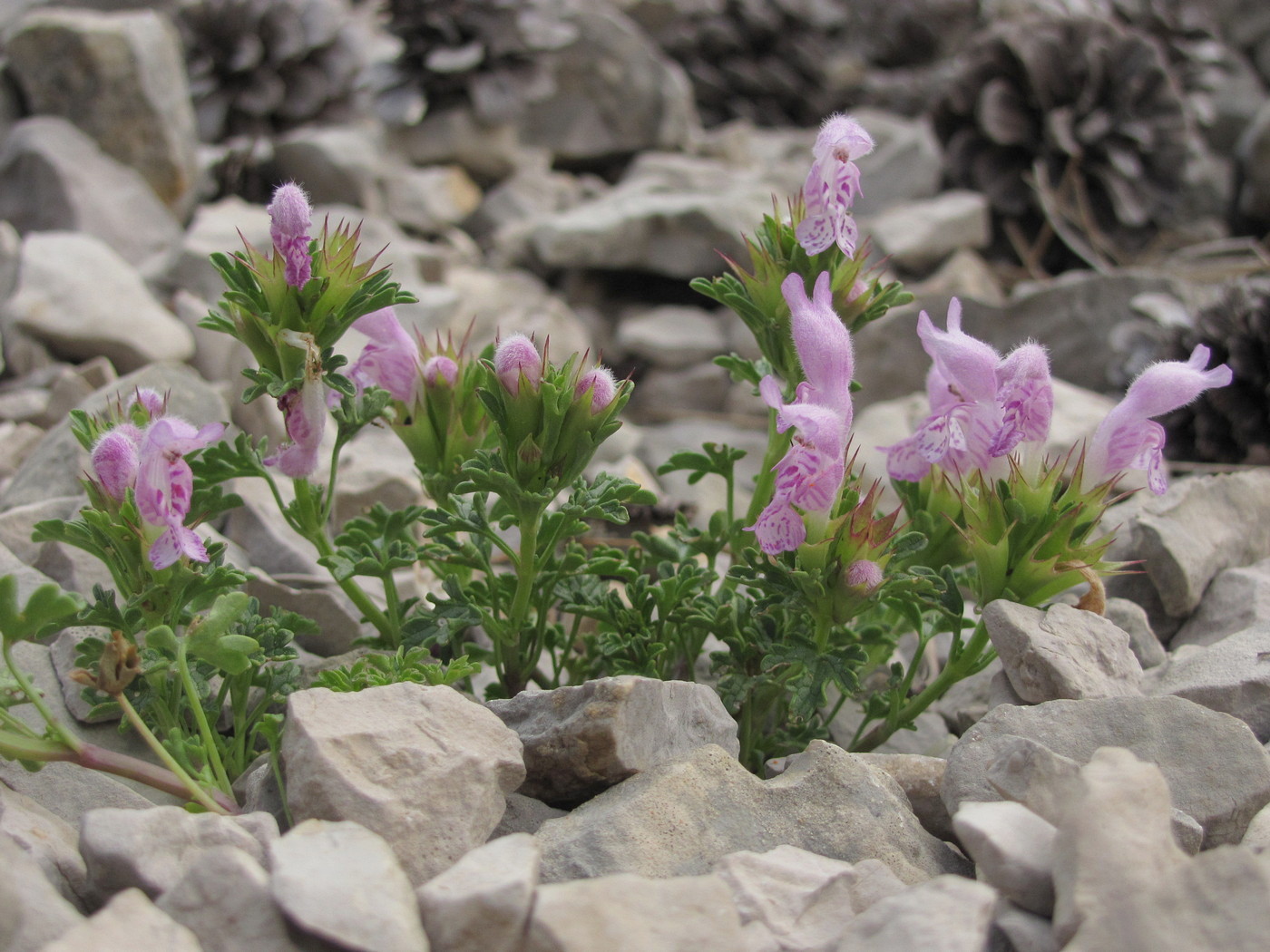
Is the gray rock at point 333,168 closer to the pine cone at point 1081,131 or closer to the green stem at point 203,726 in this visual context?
the pine cone at point 1081,131

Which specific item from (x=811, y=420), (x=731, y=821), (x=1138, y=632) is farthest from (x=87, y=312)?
(x=1138, y=632)

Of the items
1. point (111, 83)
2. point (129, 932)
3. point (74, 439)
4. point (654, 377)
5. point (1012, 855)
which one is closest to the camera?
point (129, 932)

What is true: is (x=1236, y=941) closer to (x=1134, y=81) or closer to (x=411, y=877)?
(x=411, y=877)


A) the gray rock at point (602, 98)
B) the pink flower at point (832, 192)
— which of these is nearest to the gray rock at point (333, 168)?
the gray rock at point (602, 98)

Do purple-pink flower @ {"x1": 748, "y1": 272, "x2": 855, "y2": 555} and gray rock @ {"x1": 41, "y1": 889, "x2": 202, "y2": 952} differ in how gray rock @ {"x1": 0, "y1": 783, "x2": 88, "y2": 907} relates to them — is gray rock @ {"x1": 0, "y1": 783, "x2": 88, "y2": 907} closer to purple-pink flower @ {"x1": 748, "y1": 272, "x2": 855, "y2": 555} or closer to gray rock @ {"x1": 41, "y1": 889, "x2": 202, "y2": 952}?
gray rock @ {"x1": 41, "y1": 889, "x2": 202, "y2": 952}

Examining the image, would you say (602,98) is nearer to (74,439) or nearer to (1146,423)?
(74,439)

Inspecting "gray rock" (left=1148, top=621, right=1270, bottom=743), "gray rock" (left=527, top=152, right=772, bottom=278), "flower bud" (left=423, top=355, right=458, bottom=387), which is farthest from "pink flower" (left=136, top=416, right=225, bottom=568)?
"gray rock" (left=527, top=152, right=772, bottom=278)
